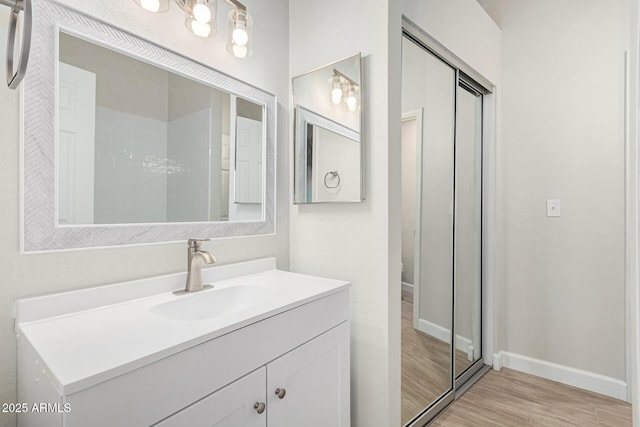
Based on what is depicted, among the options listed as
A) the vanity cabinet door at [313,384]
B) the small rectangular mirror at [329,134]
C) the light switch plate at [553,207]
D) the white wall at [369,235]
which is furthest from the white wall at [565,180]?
the vanity cabinet door at [313,384]

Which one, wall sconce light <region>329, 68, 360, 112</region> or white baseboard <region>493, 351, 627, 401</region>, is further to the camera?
white baseboard <region>493, 351, 627, 401</region>

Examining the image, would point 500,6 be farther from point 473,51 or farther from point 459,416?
point 459,416

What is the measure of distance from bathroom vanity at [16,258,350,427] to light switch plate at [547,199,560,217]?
5.53 ft

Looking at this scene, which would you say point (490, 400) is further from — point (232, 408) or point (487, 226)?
point (232, 408)

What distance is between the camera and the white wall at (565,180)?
1.93 meters

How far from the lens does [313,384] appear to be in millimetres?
1124

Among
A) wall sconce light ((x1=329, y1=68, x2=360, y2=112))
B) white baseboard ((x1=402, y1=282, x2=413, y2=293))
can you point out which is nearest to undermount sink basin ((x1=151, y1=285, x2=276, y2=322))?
white baseboard ((x1=402, y1=282, x2=413, y2=293))

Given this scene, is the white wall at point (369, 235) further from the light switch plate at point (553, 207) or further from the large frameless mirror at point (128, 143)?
the light switch plate at point (553, 207)

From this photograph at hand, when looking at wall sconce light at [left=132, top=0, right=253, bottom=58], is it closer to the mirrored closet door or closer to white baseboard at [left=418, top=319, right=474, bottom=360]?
the mirrored closet door

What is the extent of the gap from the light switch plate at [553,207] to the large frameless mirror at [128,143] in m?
1.93

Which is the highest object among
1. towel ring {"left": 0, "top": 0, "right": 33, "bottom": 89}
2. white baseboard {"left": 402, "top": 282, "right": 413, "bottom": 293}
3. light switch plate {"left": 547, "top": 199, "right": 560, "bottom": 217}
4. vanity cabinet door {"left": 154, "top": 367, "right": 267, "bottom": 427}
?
towel ring {"left": 0, "top": 0, "right": 33, "bottom": 89}

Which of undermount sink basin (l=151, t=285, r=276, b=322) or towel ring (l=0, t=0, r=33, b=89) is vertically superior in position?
towel ring (l=0, t=0, r=33, b=89)

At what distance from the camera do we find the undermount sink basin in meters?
1.09

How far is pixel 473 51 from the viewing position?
1980 millimetres
